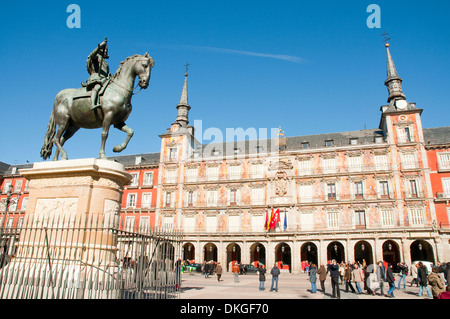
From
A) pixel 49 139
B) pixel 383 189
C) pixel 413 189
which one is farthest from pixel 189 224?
pixel 49 139

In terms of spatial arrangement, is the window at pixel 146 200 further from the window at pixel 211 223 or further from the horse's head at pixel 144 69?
the horse's head at pixel 144 69

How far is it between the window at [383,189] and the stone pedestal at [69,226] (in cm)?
3256

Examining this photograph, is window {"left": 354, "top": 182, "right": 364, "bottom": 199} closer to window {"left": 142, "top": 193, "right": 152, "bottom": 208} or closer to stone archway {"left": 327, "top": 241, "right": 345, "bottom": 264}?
stone archway {"left": 327, "top": 241, "right": 345, "bottom": 264}

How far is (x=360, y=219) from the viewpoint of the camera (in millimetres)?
33938

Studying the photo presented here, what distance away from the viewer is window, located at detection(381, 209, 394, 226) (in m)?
32.8

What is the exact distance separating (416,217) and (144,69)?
33.2m

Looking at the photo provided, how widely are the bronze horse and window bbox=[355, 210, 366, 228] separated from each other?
3139 centimetres

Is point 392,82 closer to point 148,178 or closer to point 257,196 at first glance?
point 257,196

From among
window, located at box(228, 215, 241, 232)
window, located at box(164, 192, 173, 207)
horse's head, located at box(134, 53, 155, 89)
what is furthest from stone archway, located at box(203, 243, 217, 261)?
horse's head, located at box(134, 53, 155, 89)

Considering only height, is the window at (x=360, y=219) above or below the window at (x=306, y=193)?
below

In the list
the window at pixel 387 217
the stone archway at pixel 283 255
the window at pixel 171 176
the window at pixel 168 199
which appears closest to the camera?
the window at pixel 387 217

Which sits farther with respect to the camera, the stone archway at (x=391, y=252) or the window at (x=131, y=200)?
the window at (x=131, y=200)

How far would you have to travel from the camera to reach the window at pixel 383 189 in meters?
33.9

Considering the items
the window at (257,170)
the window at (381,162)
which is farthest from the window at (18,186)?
the window at (381,162)
